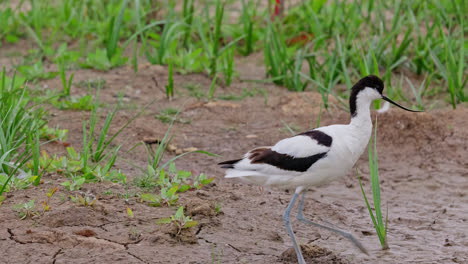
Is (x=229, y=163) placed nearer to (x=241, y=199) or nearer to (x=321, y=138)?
(x=241, y=199)

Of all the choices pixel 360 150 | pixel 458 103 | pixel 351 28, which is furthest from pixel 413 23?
pixel 360 150

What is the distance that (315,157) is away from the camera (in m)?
3.63

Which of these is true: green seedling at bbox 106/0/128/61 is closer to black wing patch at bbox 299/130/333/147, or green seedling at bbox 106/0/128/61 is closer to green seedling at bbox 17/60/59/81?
green seedling at bbox 17/60/59/81

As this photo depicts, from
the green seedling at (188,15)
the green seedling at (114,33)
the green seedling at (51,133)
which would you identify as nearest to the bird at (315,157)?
the green seedling at (51,133)

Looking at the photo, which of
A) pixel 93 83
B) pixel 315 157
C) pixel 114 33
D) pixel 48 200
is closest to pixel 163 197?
pixel 48 200

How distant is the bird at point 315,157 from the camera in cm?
362

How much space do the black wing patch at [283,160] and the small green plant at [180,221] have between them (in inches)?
19.2

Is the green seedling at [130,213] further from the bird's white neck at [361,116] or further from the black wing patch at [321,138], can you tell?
the bird's white neck at [361,116]

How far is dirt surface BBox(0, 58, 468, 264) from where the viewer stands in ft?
11.4

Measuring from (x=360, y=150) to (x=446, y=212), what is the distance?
0.94 m

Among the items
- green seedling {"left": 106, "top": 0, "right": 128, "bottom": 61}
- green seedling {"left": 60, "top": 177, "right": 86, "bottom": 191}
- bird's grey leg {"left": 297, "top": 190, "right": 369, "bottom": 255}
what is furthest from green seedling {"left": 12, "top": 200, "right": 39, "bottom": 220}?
green seedling {"left": 106, "top": 0, "right": 128, "bottom": 61}

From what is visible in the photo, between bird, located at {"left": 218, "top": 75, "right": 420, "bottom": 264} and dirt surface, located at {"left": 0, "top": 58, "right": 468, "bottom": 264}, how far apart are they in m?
0.25

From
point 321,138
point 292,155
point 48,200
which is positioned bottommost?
point 48,200

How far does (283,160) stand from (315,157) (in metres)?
0.18
